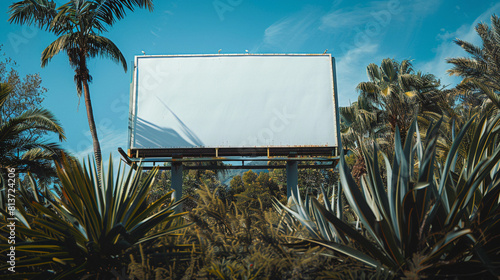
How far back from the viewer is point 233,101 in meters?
16.1

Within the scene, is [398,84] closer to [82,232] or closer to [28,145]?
[28,145]

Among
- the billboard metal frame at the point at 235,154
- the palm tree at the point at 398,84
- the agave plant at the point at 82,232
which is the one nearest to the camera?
the agave plant at the point at 82,232

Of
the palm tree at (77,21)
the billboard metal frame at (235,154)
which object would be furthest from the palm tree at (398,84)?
the palm tree at (77,21)

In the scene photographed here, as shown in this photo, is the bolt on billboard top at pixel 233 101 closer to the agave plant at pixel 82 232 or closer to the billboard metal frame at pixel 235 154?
the billboard metal frame at pixel 235 154

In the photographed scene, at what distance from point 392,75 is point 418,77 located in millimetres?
2895

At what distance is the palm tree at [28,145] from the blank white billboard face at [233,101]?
336cm

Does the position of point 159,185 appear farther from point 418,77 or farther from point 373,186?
point 373,186

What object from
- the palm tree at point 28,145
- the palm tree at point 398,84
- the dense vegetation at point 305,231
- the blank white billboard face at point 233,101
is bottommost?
the dense vegetation at point 305,231

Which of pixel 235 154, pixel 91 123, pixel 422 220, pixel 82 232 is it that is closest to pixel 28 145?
pixel 91 123

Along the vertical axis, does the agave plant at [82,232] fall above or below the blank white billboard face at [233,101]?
below

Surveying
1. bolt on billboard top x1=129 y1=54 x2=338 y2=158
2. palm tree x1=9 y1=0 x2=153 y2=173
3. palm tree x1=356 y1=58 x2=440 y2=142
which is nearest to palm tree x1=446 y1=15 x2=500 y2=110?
palm tree x1=356 y1=58 x2=440 y2=142

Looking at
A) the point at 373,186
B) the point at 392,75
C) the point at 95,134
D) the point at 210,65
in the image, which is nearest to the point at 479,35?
the point at 392,75

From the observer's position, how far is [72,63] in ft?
47.5

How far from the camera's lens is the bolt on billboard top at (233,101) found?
15812mm
